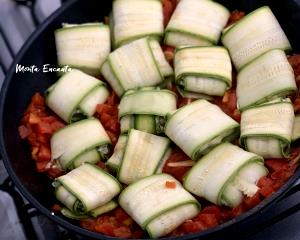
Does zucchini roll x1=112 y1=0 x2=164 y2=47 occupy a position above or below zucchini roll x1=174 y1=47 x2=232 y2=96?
above

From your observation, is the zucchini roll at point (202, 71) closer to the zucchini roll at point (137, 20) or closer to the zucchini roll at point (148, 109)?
the zucchini roll at point (148, 109)

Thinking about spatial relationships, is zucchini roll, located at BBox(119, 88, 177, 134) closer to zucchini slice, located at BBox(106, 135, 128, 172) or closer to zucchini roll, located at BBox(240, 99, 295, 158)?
zucchini slice, located at BBox(106, 135, 128, 172)

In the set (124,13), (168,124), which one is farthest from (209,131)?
(124,13)

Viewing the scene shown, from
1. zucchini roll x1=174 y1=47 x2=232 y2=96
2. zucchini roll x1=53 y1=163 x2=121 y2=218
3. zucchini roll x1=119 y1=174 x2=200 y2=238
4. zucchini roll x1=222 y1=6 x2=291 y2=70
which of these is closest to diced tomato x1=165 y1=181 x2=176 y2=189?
zucchini roll x1=119 y1=174 x2=200 y2=238

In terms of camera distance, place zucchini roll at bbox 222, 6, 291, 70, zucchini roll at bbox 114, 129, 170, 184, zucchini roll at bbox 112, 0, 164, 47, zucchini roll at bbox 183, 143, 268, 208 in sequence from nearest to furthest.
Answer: zucchini roll at bbox 183, 143, 268, 208, zucchini roll at bbox 114, 129, 170, 184, zucchini roll at bbox 222, 6, 291, 70, zucchini roll at bbox 112, 0, 164, 47

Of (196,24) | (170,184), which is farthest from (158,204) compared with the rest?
(196,24)

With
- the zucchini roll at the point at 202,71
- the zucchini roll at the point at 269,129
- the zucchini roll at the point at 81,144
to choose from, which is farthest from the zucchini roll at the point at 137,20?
the zucchini roll at the point at 269,129
